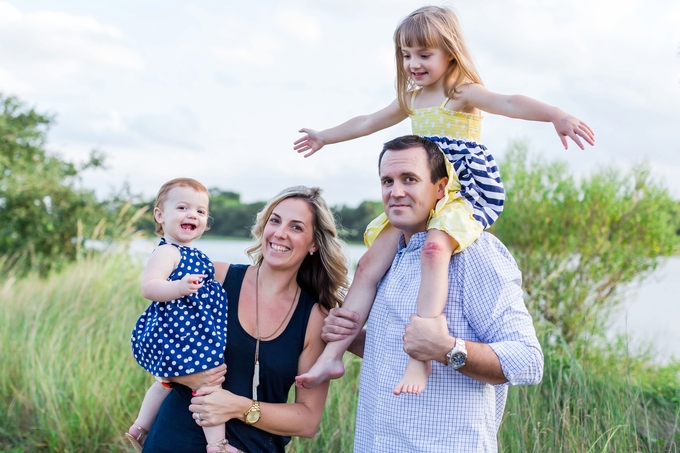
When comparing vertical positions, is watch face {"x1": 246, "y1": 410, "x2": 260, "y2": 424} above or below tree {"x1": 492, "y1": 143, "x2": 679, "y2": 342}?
below

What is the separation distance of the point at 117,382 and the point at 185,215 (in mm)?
2879

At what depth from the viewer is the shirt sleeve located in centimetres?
240

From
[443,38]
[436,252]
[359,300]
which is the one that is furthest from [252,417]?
[443,38]

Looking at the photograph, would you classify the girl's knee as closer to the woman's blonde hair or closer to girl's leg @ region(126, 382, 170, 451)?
the woman's blonde hair

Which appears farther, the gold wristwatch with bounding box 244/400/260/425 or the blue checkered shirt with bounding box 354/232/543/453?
the gold wristwatch with bounding box 244/400/260/425

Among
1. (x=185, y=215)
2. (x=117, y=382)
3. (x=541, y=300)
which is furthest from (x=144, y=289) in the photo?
(x=541, y=300)

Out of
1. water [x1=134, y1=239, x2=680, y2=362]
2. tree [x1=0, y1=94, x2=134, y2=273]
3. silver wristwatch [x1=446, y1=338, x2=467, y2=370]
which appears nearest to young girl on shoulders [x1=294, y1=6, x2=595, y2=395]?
silver wristwatch [x1=446, y1=338, x2=467, y2=370]

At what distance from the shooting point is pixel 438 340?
2361 mm

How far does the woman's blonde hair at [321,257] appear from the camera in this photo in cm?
328

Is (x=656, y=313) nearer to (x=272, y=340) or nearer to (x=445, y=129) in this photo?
(x=445, y=129)

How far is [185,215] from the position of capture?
3.03m

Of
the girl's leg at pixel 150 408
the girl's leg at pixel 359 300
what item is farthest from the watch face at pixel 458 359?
the girl's leg at pixel 150 408

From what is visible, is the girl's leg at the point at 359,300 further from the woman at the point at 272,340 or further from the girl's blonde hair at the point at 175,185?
the girl's blonde hair at the point at 175,185

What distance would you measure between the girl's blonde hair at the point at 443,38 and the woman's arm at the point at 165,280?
4.78 feet
